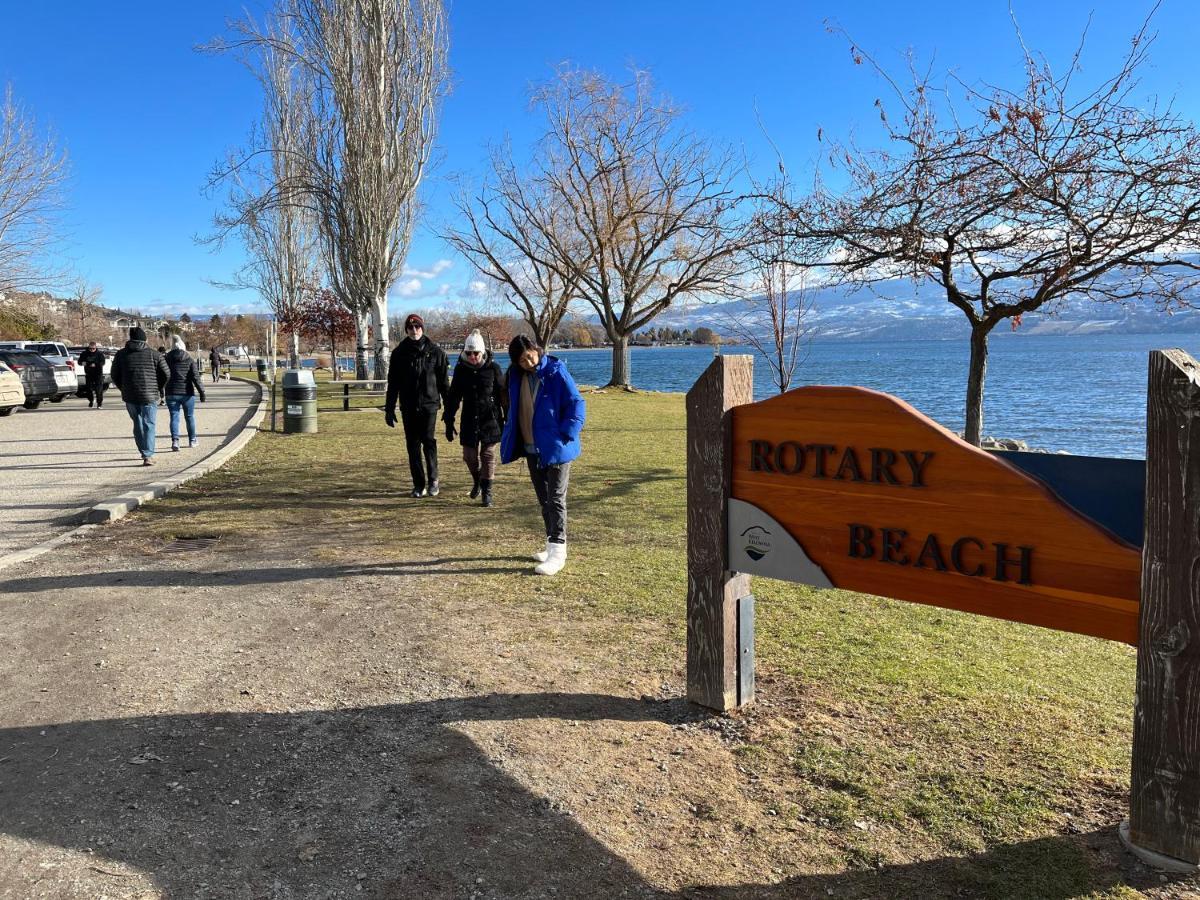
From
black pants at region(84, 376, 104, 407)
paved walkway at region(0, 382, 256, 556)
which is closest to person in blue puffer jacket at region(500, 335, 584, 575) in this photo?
paved walkway at region(0, 382, 256, 556)

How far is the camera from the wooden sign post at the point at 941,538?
2514 millimetres

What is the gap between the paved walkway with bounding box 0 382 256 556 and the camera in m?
8.52

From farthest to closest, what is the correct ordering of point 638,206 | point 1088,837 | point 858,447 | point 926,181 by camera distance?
point 638,206 < point 926,181 < point 858,447 < point 1088,837

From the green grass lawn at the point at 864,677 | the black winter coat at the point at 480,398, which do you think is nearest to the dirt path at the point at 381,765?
the green grass lawn at the point at 864,677

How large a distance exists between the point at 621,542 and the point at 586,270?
29034 mm

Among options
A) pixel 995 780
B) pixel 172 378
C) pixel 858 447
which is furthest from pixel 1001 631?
pixel 172 378

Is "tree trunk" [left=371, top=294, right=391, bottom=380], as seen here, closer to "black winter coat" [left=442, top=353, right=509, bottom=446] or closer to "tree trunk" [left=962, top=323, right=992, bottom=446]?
"black winter coat" [left=442, top=353, right=509, bottom=446]

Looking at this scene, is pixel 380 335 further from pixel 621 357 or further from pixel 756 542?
pixel 756 542

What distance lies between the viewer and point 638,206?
Answer: 104 ft

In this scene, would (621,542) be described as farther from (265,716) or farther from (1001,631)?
(265,716)

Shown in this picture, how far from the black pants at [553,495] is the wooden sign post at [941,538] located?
2.57 m

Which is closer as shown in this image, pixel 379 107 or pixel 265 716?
pixel 265 716

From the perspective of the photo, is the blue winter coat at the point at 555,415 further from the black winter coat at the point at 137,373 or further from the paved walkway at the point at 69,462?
the black winter coat at the point at 137,373

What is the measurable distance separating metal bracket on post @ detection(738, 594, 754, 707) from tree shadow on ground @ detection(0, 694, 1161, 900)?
0.28 metres
